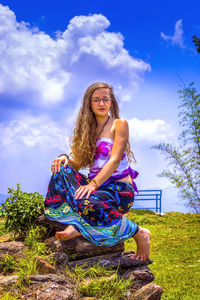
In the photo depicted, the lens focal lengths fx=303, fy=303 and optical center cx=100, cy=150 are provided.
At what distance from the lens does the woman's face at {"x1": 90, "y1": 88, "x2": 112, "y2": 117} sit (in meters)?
3.77

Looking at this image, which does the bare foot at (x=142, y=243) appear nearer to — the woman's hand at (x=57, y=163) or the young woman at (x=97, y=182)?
the young woman at (x=97, y=182)

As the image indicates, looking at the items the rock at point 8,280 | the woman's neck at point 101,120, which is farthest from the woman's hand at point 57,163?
the rock at point 8,280

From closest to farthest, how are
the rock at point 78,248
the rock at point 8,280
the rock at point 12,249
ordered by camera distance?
the rock at point 8,280, the rock at point 78,248, the rock at point 12,249

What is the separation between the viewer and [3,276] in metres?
3.46

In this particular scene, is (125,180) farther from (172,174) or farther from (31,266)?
(172,174)

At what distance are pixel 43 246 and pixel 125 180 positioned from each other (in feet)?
4.31

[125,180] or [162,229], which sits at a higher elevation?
[125,180]

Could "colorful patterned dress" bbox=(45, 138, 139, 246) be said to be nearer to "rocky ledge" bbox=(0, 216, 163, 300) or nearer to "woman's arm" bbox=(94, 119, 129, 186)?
"woman's arm" bbox=(94, 119, 129, 186)

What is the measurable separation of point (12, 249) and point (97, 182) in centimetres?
144

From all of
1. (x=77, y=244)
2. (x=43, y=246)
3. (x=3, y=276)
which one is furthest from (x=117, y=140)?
(x=3, y=276)

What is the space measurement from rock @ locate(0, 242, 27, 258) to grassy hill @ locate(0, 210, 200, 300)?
855 mm

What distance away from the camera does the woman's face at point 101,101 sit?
3766 millimetres

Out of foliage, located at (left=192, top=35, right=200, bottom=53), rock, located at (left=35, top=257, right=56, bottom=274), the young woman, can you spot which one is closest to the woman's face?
the young woman

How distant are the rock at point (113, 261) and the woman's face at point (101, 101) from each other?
1.74 meters
